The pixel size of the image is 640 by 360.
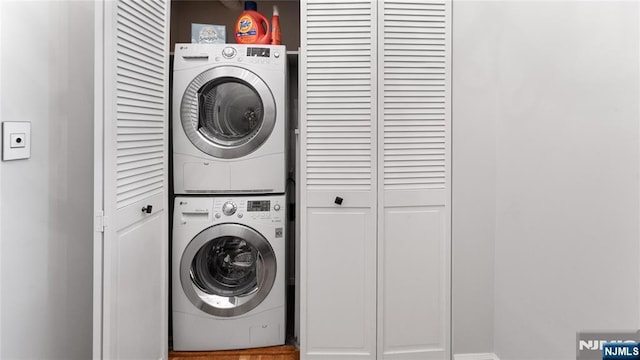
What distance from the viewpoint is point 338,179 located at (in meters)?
2.31

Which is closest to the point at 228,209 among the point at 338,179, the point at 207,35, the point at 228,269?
the point at 228,269

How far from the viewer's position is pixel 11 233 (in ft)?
4.75

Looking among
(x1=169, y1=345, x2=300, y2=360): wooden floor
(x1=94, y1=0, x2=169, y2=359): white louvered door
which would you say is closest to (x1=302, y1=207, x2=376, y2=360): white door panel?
(x1=169, y1=345, x2=300, y2=360): wooden floor

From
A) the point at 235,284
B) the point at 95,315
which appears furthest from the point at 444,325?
the point at 95,315

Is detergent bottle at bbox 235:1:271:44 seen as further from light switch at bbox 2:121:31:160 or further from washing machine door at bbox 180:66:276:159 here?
light switch at bbox 2:121:31:160

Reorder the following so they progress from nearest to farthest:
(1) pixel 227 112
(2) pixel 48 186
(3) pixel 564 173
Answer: (2) pixel 48 186 → (3) pixel 564 173 → (1) pixel 227 112

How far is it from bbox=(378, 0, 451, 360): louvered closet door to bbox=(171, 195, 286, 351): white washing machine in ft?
1.91

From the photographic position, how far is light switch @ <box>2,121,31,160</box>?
1.39 m

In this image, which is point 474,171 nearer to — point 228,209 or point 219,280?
point 228,209

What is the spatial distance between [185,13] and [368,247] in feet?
6.54

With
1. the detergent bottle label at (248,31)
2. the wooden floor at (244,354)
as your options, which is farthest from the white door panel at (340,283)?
the detergent bottle label at (248,31)

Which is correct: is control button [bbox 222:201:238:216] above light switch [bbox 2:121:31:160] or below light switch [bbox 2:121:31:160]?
below

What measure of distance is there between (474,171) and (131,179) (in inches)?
61.8

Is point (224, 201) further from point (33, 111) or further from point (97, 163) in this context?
point (33, 111)
